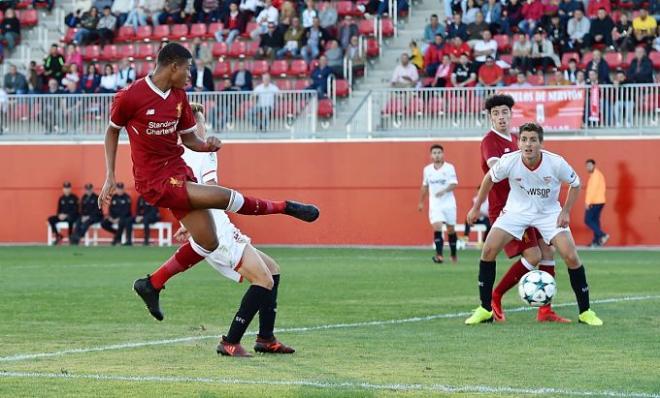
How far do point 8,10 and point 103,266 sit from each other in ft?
59.1

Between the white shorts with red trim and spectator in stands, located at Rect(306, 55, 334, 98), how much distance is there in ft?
73.5

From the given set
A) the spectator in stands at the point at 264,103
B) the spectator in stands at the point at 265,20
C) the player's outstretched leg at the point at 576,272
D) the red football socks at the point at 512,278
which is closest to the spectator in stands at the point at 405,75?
the spectator in stands at the point at 264,103

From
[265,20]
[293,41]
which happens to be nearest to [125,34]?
[265,20]

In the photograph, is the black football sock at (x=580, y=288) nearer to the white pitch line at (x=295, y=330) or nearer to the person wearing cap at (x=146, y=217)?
the white pitch line at (x=295, y=330)

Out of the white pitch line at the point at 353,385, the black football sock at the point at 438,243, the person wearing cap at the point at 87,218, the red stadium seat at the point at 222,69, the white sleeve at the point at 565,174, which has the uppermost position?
the red stadium seat at the point at 222,69

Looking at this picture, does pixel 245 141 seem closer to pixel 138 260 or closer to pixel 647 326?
pixel 138 260

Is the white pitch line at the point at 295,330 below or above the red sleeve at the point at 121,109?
below

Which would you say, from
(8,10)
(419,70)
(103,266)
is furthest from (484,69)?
(8,10)

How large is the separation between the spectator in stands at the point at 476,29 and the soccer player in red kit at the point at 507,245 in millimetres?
19184

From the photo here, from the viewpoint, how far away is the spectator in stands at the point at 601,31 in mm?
31266

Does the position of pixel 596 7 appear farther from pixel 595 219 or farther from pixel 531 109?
pixel 595 219

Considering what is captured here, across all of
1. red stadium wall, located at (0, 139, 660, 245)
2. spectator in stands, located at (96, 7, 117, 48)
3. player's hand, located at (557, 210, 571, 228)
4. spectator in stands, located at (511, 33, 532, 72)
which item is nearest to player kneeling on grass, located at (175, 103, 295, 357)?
player's hand, located at (557, 210, 571, 228)

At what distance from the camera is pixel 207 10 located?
36.7 meters

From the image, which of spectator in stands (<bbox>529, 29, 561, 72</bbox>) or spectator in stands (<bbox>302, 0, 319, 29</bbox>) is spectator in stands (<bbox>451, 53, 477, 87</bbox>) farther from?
spectator in stands (<bbox>302, 0, 319, 29</bbox>)
